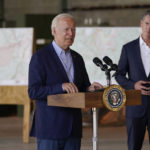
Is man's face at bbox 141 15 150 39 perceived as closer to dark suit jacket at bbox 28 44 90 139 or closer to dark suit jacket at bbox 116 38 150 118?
dark suit jacket at bbox 116 38 150 118

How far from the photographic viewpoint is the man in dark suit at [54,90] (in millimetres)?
3311

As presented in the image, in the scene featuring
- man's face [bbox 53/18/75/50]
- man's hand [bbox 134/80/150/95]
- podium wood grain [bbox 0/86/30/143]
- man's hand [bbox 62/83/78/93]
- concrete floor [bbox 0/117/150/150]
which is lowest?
concrete floor [bbox 0/117/150/150]

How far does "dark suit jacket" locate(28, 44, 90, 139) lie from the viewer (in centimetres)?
331

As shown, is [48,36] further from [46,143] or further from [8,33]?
[46,143]

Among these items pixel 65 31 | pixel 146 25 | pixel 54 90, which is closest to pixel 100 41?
pixel 146 25

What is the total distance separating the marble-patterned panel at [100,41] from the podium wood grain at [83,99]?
466cm

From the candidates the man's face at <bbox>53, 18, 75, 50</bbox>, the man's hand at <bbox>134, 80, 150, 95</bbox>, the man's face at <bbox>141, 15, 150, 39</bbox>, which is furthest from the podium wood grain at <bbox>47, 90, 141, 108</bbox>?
the man's face at <bbox>141, 15, 150, 39</bbox>

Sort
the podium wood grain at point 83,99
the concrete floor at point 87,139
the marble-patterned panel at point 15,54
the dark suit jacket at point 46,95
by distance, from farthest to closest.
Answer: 1. the marble-patterned panel at point 15,54
2. the concrete floor at point 87,139
3. the dark suit jacket at point 46,95
4. the podium wood grain at point 83,99

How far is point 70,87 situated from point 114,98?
0.90 feet

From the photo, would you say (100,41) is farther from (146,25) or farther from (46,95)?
(46,95)

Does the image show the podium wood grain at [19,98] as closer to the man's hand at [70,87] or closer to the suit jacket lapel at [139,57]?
the suit jacket lapel at [139,57]

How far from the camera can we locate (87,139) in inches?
310

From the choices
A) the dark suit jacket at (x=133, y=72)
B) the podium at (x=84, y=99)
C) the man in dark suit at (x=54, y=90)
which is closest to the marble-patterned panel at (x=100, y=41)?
the dark suit jacket at (x=133, y=72)

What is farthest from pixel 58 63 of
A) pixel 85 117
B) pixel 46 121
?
pixel 85 117
